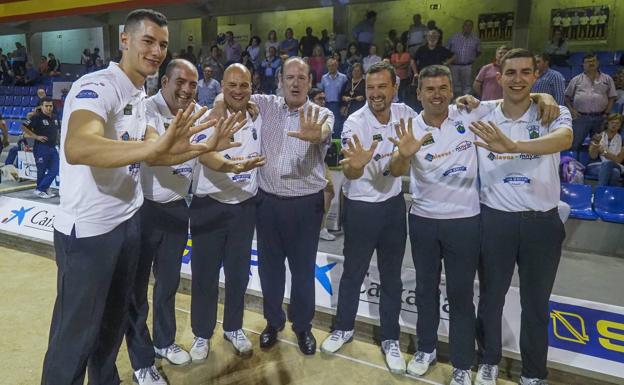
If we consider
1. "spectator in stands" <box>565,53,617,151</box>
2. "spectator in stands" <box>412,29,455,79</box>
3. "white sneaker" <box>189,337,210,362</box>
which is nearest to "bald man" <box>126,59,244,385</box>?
"white sneaker" <box>189,337,210,362</box>

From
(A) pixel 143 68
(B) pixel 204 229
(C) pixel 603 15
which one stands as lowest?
Answer: (B) pixel 204 229

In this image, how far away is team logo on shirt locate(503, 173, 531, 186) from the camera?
283 centimetres

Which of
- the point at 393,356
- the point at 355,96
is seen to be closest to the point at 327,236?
the point at 393,356

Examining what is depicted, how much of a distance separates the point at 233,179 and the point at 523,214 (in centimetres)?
181

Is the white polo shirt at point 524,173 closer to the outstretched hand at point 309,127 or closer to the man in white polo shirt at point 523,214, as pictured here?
the man in white polo shirt at point 523,214

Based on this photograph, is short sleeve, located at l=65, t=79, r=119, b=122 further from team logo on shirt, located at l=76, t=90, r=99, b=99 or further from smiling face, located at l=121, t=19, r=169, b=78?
smiling face, located at l=121, t=19, r=169, b=78

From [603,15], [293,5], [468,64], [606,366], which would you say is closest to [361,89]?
[468,64]

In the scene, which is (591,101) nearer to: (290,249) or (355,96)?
(355,96)

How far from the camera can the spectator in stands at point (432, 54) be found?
355 inches

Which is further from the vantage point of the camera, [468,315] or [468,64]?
[468,64]

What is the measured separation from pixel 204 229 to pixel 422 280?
1474 mm

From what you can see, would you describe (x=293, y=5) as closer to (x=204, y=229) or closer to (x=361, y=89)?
(x=361, y=89)

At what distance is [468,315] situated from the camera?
307cm

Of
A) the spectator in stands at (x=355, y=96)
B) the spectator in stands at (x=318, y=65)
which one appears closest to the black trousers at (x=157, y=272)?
the spectator in stands at (x=355, y=96)
